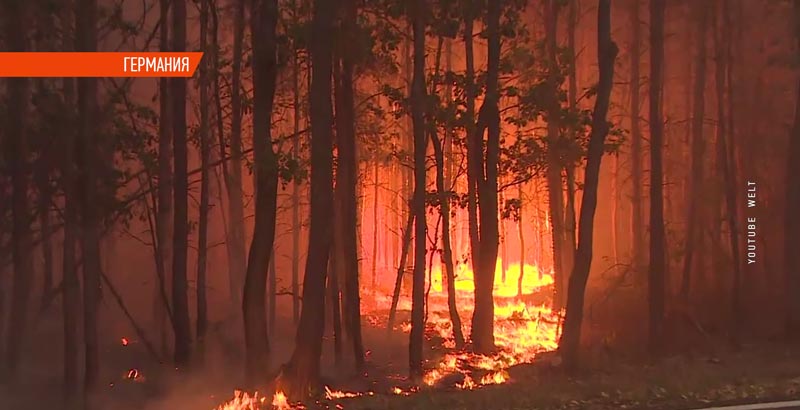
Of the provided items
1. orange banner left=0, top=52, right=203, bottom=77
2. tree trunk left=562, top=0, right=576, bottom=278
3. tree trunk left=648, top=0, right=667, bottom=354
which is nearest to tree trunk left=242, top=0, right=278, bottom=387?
orange banner left=0, top=52, right=203, bottom=77

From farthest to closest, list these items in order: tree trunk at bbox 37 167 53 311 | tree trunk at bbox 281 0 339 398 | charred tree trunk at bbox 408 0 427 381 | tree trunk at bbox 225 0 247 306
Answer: tree trunk at bbox 225 0 247 306 → tree trunk at bbox 37 167 53 311 → charred tree trunk at bbox 408 0 427 381 → tree trunk at bbox 281 0 339 398

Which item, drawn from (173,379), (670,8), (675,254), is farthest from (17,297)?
(670,8)

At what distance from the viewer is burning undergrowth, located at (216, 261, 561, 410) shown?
11.2 metres

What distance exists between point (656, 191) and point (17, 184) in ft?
45.8

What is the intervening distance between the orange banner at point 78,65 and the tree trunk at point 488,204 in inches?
286

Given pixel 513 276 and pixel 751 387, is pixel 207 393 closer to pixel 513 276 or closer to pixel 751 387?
pixel 751 387

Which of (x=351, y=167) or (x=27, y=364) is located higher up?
(x=351, y=167)

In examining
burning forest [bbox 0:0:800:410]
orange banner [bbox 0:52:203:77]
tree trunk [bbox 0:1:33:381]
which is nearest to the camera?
burning forest [bbox 0:0:800:410]

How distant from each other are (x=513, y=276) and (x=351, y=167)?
2780 centimetres

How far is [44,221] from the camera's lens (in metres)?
17.1

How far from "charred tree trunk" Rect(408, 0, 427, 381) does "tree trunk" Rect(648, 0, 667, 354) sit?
17.5 feet

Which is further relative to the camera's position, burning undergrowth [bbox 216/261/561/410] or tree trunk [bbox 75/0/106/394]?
tree trunk [bbox 75/0/106/394]

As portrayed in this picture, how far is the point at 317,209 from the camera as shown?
40.6 ft

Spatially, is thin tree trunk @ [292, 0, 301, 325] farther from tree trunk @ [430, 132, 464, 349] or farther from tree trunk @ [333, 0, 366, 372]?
tree trunk @ [430, 132, 464, 349]
